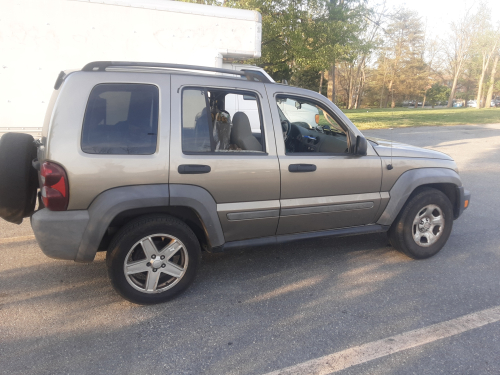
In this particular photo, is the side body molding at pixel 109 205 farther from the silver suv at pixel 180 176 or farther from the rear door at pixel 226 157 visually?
the rear door at pixel 226 157

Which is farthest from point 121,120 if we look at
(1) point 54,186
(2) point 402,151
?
(2) point 402,151

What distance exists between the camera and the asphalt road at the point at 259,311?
2.62 m

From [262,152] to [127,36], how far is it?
5.18m

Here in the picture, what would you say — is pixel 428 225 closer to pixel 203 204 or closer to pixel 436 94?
pixel 203 204

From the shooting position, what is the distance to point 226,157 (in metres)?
3.35

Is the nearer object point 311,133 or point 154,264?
point 154,264

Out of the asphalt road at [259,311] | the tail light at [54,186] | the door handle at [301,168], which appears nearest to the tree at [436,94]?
the asphalt road at [259,311]

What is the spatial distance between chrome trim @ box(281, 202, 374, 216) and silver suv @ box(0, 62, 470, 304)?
0.4 inches

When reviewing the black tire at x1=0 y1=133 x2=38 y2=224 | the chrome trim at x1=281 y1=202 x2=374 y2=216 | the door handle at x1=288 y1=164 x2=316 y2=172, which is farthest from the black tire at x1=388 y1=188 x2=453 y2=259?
the black tire at x1=0 y1=133 x2=38 y2=224

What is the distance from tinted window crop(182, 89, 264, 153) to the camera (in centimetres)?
327

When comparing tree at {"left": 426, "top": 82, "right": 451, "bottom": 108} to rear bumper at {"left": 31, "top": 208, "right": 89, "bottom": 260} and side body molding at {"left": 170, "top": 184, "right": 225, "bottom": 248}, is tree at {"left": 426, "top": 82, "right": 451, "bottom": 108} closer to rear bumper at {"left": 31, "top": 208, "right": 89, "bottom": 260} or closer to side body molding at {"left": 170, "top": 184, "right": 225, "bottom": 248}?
side body molding at {"left": 170, "top": 184, "right": 225, "bottom": 248}

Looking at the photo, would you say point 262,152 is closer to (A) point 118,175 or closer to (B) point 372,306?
(A) point 118,175

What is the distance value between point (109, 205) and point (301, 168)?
170cm

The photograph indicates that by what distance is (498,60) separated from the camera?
43.8 metres
